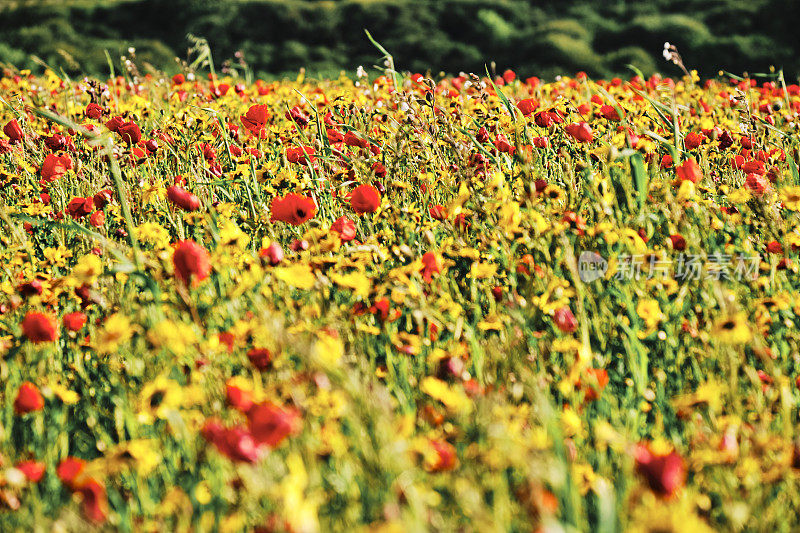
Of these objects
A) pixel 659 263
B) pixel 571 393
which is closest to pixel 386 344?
pixel 571 393

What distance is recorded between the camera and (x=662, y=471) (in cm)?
100

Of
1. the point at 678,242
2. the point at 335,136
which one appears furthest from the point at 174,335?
the point at 335,136

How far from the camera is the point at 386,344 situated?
5.85 ft

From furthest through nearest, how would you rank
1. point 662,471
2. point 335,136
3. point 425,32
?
point 425,32 → point 335,136 → point 662,471

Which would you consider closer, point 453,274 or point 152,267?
point 152,267

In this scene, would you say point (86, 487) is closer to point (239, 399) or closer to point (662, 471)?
point (239, 399)

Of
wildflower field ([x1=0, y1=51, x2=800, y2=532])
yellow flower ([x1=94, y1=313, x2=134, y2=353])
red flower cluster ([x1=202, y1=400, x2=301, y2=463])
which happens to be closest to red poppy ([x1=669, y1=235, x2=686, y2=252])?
wildflower field ([x1=0, y1=51, x2=800, y2=532])

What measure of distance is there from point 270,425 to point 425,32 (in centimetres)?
1214

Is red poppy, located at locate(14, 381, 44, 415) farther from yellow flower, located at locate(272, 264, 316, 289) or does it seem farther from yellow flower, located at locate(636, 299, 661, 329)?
yellow flower, located at locate(636, 299, 661, 329)

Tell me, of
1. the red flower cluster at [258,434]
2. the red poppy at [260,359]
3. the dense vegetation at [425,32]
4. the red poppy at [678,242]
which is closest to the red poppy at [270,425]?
the red flower cluster at [258,434]

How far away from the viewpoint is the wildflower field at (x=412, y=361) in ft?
3.75

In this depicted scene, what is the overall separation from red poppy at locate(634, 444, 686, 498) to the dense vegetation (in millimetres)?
10088

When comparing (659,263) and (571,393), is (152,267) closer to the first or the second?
(571,393)

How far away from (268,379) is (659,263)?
3.54ft
